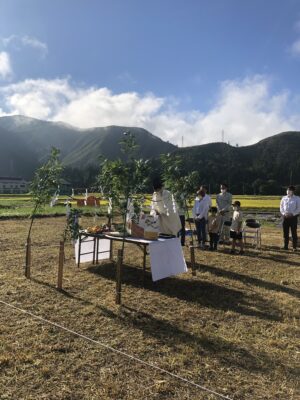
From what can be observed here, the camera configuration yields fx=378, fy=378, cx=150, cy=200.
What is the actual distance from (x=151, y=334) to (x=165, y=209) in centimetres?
434

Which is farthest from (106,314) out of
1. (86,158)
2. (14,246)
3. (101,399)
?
(86,158)

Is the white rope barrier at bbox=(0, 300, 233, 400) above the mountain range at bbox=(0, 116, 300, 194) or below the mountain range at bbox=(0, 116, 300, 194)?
below

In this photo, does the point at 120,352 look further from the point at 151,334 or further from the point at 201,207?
A: the point at 201,207

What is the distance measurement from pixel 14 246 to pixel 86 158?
179887 millimetres

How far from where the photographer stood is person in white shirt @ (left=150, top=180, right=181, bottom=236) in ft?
28.9

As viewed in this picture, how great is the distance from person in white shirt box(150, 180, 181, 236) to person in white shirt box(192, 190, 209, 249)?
2.63 meters

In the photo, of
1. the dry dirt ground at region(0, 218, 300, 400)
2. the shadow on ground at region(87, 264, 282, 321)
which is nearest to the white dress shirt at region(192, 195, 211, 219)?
the dry dirt ground at region(0, 218, 300, 400)

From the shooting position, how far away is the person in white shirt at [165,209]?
8812 millimetres

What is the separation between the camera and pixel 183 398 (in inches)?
137

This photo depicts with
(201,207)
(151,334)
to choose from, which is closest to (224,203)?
(201,207)

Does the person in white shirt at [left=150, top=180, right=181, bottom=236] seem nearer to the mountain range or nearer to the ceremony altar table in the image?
the mountain range

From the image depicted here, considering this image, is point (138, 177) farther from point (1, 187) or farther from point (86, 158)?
point (86, 158)

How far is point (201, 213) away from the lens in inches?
459

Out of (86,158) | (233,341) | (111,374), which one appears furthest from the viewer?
(86,158)
